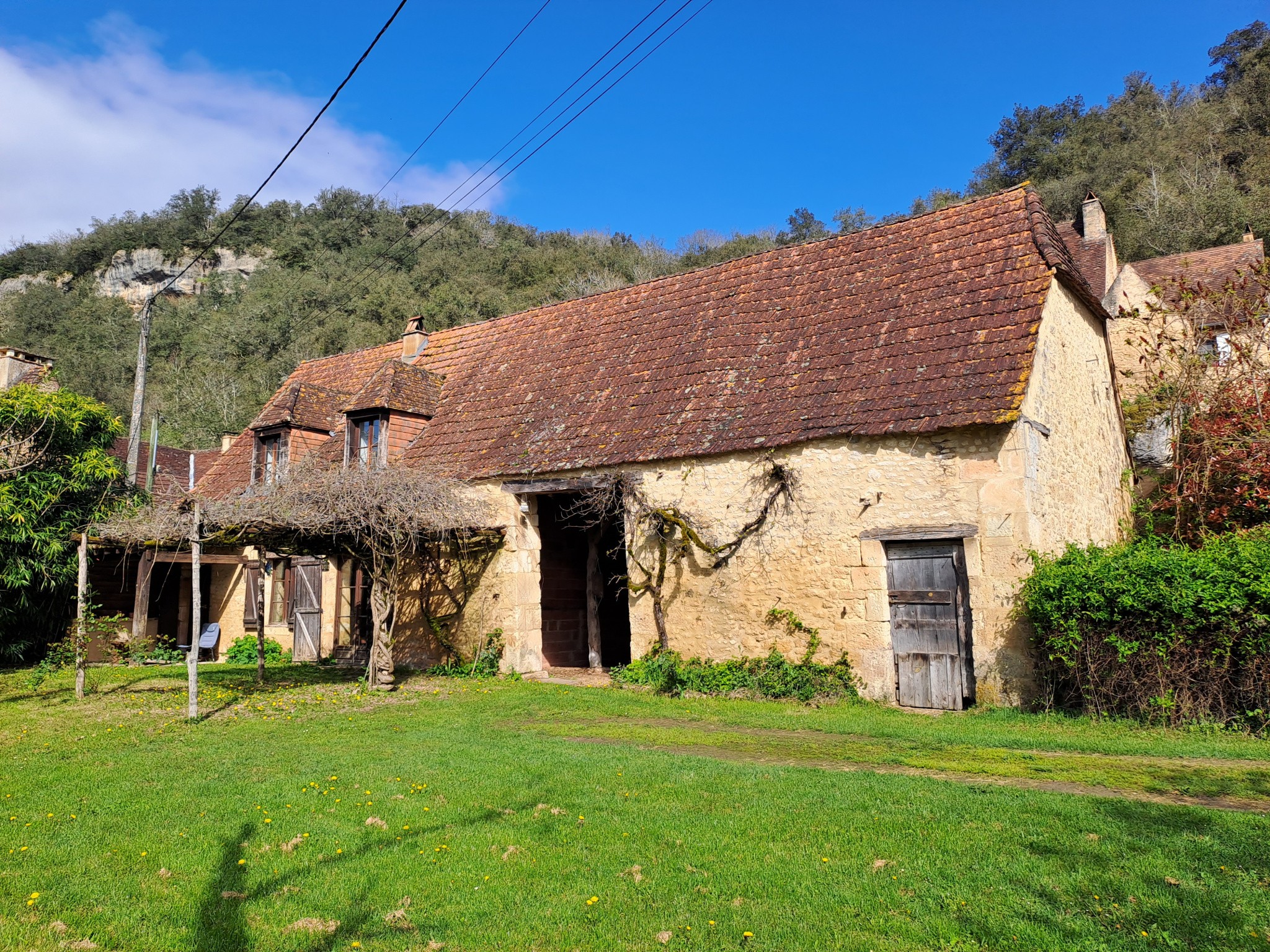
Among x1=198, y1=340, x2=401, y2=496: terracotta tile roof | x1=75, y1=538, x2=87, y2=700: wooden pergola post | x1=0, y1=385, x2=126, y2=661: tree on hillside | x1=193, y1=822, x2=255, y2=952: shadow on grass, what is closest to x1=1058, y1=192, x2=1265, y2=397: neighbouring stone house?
x1=198, y1=340, x2=401, y2=496: terracotta tile roof

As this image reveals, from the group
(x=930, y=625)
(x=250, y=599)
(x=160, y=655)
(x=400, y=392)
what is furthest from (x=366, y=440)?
(x=930, y=625)

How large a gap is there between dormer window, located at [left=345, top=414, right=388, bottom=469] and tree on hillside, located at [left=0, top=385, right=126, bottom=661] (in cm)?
402

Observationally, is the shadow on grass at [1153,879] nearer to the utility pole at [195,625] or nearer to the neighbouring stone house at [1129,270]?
the utility pole at [195,625]

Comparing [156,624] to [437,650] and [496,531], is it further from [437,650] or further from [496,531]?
[496,531]

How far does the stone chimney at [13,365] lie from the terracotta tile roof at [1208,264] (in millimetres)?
25754

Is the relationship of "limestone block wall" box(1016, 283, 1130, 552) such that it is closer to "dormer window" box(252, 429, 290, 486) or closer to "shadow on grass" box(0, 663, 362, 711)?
"shadow on grass" box(0, 663, 362, 711)

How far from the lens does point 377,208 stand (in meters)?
53.7

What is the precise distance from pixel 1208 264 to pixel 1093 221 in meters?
3.28

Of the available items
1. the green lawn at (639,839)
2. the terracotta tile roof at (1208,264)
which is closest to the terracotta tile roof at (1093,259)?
the terracotta tile roof at (1208,264)

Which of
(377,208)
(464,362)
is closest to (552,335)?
(464,362)

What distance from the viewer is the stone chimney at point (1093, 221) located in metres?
23.4

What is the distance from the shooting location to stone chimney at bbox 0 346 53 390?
17406 millimetres

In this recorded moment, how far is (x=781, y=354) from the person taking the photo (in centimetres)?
1250

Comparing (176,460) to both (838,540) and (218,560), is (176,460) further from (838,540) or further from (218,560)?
(838,540)
